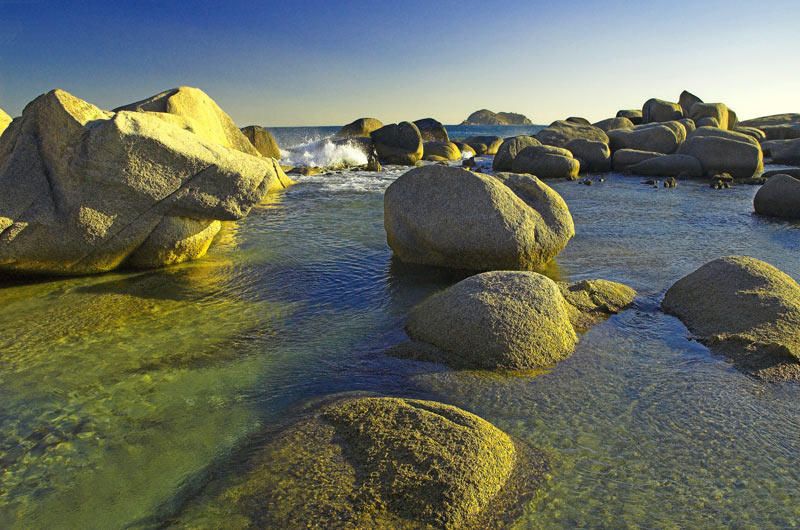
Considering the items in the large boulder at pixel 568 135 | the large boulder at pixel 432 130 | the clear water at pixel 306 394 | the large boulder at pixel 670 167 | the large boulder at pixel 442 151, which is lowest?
the clear water at pixel 306 394

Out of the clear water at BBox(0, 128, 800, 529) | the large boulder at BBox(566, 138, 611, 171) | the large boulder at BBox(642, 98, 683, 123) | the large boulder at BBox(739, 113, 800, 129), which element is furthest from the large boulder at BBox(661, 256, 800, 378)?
the large boulder at BBox(739, 113, 800, 129)

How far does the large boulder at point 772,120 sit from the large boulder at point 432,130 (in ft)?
77.2

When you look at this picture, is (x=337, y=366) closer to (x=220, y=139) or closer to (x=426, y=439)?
(x=426, y=439)

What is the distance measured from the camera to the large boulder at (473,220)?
7.05 meters

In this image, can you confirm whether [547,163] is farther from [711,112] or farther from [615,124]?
[711,112]

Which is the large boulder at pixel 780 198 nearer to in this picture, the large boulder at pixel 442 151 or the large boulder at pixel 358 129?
the large boulder at pixel 442 151

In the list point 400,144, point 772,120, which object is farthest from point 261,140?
point 772,120

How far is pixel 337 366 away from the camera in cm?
458

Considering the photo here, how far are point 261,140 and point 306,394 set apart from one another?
2303 cm

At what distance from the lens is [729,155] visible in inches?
754

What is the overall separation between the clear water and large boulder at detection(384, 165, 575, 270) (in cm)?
43

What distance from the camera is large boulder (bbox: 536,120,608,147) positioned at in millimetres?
25922

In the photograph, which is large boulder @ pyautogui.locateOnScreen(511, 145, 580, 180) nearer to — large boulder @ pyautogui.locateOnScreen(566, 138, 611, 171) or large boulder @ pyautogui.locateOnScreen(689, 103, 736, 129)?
large boulder @ pyautogui.locateOnScreen(566, 138, 611, 171)

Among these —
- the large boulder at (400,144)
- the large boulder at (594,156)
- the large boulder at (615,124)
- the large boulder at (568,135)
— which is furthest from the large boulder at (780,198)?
the large boulder at (615,124)
